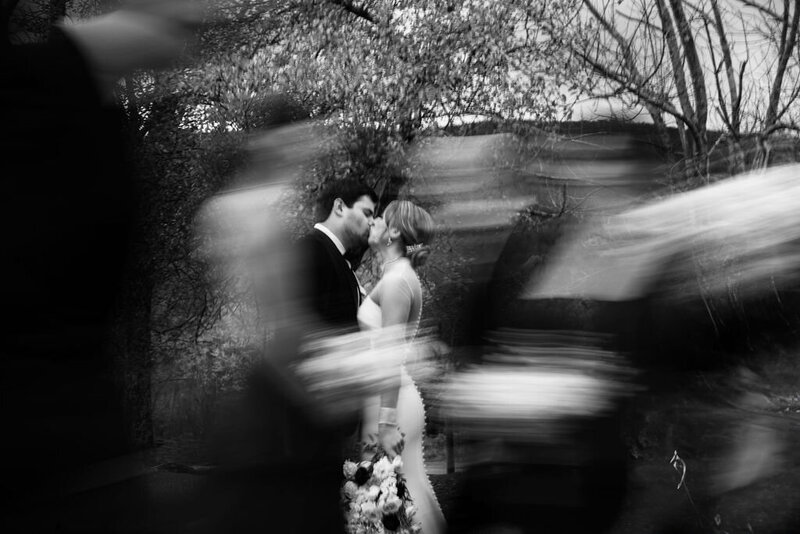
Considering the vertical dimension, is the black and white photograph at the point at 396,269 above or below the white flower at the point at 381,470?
above

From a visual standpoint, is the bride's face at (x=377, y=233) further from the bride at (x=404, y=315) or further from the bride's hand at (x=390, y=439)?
the bride's hand at (x=390, y=439)

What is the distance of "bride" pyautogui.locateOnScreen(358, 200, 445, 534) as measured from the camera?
5.84ft

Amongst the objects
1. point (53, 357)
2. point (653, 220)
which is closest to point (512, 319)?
point (653, 220)

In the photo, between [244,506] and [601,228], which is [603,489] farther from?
[244,506]

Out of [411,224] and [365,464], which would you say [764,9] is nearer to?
[411,224]

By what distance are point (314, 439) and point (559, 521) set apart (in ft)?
1.98

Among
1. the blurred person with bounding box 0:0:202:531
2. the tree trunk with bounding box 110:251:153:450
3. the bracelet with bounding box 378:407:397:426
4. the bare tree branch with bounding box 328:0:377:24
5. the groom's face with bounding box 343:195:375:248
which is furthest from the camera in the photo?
the bare tree branch with bounding box 328:0:377:24

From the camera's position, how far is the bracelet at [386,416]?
174 cm

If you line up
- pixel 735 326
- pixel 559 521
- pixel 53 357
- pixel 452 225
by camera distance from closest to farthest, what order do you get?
pixel 53 357 < pixel 735 326 < pixel 559 521 < pixel 452 225

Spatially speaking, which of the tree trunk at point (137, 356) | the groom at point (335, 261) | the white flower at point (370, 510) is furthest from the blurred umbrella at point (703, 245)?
the tree trunk at point (137, 356)

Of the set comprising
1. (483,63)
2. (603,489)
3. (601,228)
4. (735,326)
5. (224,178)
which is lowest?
(603,489)

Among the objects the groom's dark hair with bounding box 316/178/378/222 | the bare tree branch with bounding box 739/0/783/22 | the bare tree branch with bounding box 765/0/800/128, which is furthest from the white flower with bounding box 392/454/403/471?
the bare tree branch with bounding box 739/0/783/22

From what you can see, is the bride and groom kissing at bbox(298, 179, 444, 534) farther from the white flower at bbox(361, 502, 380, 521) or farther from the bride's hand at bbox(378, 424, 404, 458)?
the white flower at bbox(361, 502, 380, 521)

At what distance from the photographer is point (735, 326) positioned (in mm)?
1347
